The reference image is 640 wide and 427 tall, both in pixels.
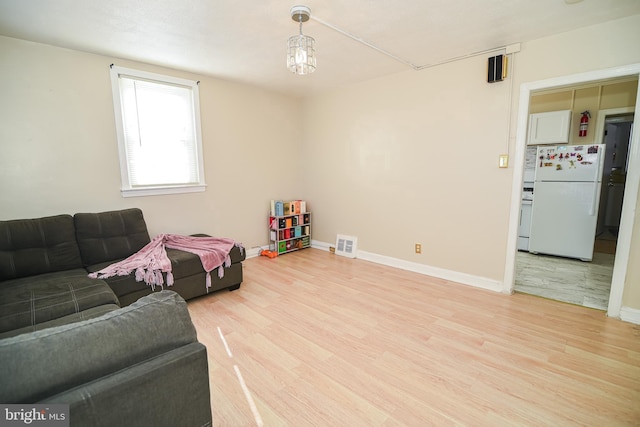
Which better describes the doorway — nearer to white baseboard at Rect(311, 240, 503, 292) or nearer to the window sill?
white baseboard at Rect(311, 240, 503, 292)

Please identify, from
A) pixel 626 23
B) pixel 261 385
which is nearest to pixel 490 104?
pixel 626 23

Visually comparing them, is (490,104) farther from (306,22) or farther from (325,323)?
(325,323)

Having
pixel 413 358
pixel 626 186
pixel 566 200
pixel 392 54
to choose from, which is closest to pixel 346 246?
pixel 413 358

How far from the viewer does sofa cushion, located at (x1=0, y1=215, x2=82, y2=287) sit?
7.78 feet

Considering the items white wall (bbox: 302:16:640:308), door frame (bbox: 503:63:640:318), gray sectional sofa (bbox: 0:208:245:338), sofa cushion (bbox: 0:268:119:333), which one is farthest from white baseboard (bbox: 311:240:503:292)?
sofa cushion (bbox: 0:268:119:333)

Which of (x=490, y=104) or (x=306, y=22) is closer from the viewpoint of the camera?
(x=306, y=22)

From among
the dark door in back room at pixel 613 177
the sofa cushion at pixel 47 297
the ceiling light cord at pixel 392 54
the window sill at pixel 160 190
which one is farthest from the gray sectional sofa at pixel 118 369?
the dark door in back room at pixel 613 177

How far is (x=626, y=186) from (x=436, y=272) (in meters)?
1.89

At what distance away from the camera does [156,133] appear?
11.3 feet

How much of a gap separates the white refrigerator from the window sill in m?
4.91

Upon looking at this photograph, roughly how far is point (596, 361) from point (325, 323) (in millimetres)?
1943

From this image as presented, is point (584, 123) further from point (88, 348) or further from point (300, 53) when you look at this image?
point (88, 348)

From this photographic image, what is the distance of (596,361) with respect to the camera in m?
2.00
